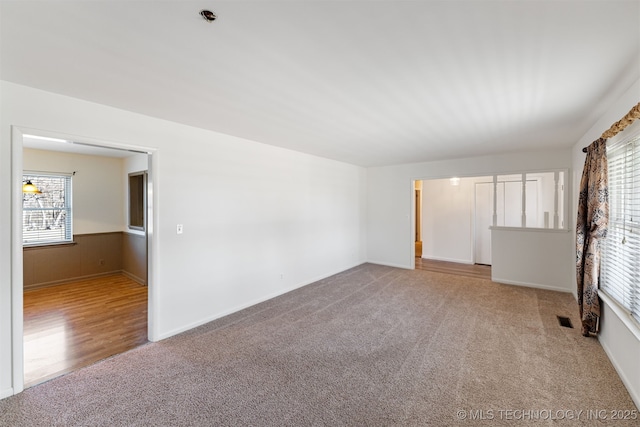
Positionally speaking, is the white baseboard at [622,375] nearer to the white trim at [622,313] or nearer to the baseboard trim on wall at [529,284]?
the white trim at [622,313]

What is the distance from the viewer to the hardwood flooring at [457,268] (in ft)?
19.0

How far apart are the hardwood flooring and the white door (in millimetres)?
302

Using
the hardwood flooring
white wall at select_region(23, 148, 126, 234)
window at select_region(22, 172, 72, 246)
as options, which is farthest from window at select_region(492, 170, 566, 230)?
window at select_region(22, 172, 72, 246)

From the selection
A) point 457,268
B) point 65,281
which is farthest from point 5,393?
point 457,268

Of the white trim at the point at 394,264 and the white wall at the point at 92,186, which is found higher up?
the white wall at the point at 92,186

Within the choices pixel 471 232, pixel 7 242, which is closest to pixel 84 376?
pixel 7 242

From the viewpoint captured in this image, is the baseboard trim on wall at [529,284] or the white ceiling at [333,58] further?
the baseboard trim on wall at [529,284]

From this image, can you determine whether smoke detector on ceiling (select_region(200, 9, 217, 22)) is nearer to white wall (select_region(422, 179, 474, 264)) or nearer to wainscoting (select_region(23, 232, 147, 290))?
wainscoting (select_region(23, 232, 147, 290))

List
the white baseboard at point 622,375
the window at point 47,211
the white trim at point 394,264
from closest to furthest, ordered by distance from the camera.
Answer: the white baseboard at point 622,375 → the window at point 47,211 → the white trim at point 394,264

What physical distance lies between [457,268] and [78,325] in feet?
22.6

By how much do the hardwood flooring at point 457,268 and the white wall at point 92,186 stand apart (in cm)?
675

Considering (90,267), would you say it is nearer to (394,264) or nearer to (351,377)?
(351,377)

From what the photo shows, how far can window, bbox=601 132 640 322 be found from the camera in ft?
7.41

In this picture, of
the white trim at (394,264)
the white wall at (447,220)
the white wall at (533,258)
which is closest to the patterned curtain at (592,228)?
the white wall at (533,258)
